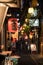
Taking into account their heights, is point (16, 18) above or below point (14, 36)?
above

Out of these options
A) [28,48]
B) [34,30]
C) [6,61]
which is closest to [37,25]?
[34,30]

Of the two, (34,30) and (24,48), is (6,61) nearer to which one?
(24,48)

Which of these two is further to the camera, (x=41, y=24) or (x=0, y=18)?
(x=41, y=24)

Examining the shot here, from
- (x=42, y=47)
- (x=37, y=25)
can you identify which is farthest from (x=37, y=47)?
(x=37, y=25)

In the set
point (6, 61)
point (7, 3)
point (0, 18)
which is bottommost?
point (6, 61)

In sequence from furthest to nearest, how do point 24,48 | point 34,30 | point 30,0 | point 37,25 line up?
point 37,25 < point 34,30 < point 24,48 < point 30,0

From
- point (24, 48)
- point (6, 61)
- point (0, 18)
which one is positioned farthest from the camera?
point (24, 48)

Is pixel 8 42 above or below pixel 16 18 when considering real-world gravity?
below

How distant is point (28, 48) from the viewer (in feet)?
42.8

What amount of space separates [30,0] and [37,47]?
573cm

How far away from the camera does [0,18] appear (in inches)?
189

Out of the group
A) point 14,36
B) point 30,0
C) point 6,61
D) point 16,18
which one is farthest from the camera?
point 30,0

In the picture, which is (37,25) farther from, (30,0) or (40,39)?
(30,0)

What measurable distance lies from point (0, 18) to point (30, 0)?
17.8 ft
